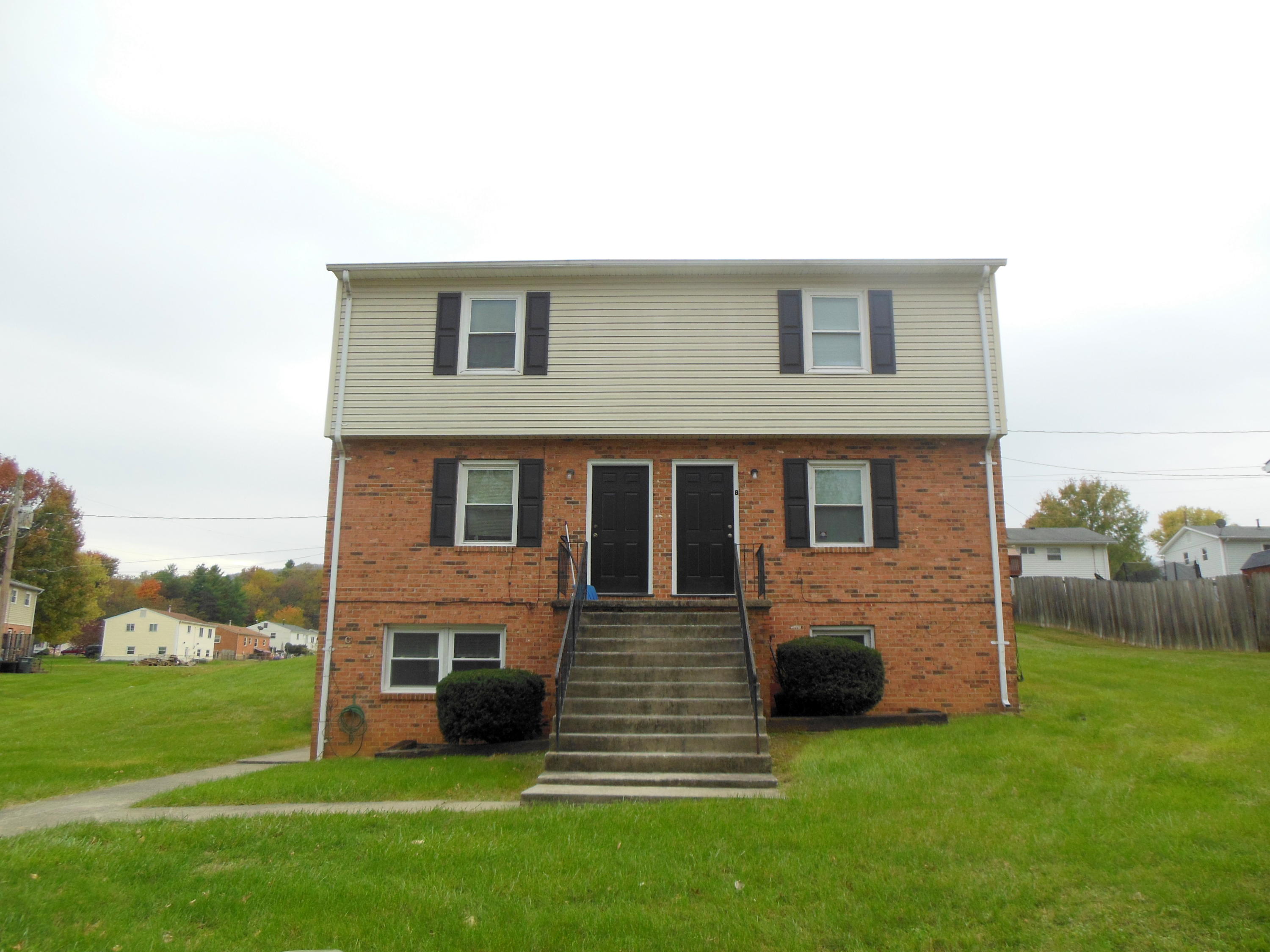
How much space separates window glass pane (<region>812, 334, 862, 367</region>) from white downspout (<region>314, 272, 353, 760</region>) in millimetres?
6926

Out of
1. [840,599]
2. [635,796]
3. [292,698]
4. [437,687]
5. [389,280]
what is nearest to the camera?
[635,796]

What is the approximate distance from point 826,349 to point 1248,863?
29.2 ft

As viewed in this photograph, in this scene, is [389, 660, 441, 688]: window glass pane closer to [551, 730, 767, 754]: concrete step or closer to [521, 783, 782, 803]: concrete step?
[551, 730, 767, 754]: concrete step

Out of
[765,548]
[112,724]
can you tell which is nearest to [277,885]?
[765,548]

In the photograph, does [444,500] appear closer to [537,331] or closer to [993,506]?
[537,331]

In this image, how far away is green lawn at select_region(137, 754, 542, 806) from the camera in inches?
332

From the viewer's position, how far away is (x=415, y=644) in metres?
12.8

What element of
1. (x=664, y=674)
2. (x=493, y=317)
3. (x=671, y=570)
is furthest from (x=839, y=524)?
(x=493, y=317)

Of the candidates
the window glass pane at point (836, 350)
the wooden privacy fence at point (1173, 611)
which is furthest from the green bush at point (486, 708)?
the wooden privacy fence at point (1173, 611)

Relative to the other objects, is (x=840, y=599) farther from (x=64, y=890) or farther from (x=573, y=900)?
(x=64, y=890)

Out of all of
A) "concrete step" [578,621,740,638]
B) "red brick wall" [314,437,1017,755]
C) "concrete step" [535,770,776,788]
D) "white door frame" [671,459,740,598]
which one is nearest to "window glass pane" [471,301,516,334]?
"red brick wall" [314,437,1017,755]

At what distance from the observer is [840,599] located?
12.6 metres

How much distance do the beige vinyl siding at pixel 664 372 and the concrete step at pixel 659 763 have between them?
5254 mm

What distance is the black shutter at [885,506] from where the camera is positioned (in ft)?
41.9
